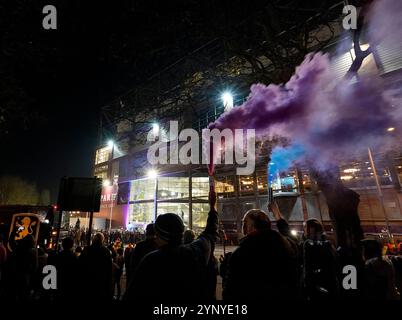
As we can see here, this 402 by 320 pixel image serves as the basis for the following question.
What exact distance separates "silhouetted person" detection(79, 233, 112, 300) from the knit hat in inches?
127

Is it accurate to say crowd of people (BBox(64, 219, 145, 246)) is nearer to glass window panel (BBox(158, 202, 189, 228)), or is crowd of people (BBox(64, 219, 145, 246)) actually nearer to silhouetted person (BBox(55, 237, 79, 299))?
glass window panel (BBox(158, 202, 189, 228))

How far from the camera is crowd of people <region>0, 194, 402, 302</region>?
1775 millimetres

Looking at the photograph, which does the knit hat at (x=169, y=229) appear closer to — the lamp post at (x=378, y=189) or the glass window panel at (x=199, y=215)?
the lamp post at (x=378, y=189)

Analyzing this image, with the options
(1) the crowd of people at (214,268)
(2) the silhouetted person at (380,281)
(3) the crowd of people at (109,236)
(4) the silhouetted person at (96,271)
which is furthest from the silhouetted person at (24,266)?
(3) the crowd of people at (109,236)

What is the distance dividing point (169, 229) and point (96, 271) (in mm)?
3337

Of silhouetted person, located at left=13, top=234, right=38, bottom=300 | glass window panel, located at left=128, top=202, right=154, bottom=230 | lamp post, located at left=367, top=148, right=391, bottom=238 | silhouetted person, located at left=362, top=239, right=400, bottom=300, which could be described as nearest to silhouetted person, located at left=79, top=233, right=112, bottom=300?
silhouetted person, located at left=13, top=234, right=38, bottom=300

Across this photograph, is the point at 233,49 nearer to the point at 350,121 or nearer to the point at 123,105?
the point at 350,121

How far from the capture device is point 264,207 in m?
20.8

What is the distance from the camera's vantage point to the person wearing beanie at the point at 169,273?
5.59 feet

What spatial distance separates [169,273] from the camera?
1.73 m

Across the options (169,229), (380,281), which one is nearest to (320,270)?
(380,281)

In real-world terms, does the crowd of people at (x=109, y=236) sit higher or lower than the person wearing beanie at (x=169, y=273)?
lower
